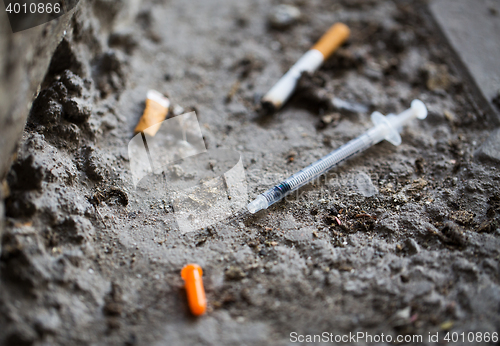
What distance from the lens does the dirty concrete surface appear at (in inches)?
45.6

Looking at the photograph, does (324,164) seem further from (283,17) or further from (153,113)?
(283,17)

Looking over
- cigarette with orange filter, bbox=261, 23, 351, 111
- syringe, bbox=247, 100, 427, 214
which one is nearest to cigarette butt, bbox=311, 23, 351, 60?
cigarette with orange filter, bbox=261, 23, 351, 111

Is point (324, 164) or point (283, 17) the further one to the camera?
point (283, 17)

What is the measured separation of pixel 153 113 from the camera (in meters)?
1.78

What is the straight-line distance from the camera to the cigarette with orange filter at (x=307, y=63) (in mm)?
1929

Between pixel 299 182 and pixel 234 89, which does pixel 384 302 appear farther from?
pixel 234 89

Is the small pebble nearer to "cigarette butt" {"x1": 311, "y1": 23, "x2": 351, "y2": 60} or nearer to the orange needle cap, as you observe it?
"cigarette butt" {"x1": 311, "y1": 23, "x2": 351, "y2": 60}

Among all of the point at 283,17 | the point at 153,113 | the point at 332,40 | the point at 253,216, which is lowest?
the point at 253,216

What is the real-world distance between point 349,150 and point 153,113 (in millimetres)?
988

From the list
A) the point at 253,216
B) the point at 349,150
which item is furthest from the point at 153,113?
the point at 349,150

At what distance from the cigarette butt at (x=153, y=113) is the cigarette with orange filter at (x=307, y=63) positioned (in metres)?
0.53

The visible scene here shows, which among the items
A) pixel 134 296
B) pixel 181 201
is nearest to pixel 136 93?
pixel 181 201

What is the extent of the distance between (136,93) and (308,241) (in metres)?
1.22

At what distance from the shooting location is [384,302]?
47.5 inches
